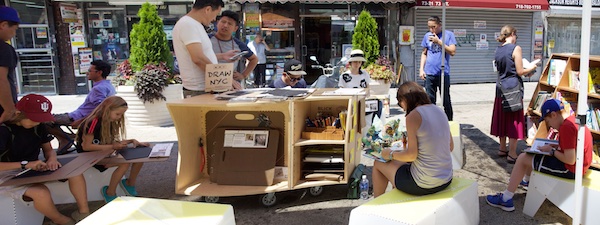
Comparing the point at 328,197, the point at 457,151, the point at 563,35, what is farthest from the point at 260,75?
the point at 563,35

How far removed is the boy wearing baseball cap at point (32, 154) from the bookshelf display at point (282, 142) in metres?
0.88

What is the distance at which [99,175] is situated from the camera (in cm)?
423

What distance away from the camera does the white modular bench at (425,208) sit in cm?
304

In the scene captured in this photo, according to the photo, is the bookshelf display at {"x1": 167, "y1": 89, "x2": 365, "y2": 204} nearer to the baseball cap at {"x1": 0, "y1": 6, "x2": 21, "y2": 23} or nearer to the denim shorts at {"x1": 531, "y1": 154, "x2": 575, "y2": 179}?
the denim shorts at {"x1": 531, "y1": 154, "x2": 575, "y2": 179}

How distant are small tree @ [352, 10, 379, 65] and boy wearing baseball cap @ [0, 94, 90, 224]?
23.3 feet

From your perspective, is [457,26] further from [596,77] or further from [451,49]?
[596,77]

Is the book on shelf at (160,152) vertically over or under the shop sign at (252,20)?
under

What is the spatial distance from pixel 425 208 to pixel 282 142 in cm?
164

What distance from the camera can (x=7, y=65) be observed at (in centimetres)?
407

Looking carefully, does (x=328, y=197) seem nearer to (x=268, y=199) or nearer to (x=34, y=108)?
(x=268, y=199)

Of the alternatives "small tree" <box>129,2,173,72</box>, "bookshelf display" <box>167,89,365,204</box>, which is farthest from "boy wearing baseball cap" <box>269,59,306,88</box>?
"small tree" <box>129,2,173,72</box>

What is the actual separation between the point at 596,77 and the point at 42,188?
5125mm

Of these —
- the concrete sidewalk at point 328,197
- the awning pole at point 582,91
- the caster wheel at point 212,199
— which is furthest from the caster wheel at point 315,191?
the awning pole at point 582,91

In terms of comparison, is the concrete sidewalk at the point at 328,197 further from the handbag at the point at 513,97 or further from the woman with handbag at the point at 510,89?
the handbag at the point at 513,97
